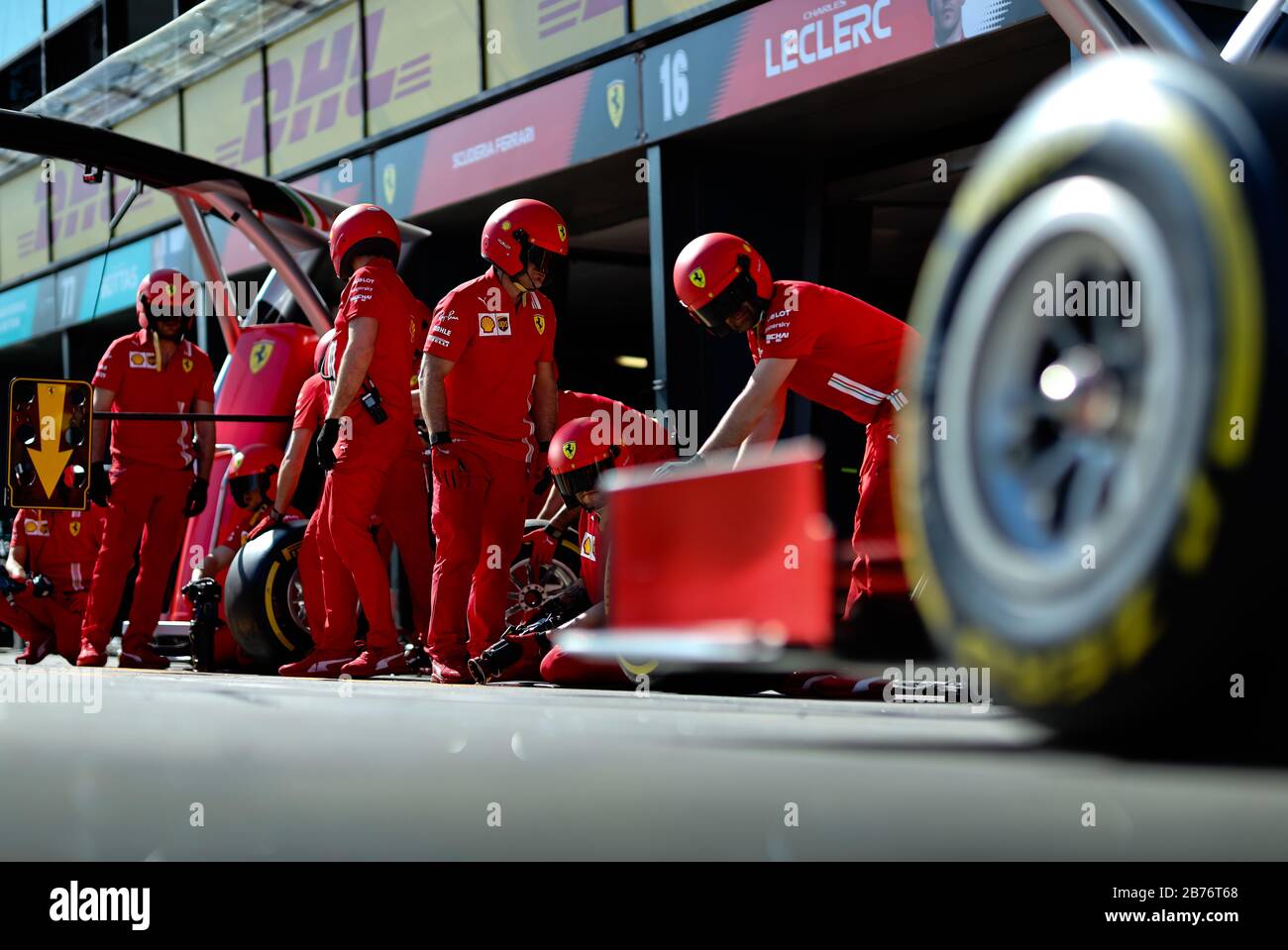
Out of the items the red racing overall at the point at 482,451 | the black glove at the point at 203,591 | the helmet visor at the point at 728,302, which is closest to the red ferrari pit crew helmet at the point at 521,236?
the red racing overall at the point at 482,451

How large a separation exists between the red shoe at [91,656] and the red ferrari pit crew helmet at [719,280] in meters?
4.16

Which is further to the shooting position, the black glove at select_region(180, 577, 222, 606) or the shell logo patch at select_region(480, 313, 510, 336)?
the black glove at select_region(180, 577, 222, 606)

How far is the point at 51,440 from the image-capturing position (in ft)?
16.8

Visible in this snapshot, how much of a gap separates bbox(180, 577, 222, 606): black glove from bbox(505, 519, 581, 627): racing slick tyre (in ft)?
5.75

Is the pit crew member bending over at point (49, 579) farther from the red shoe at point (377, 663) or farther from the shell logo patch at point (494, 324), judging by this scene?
the shell logo patch at point (494, 324)

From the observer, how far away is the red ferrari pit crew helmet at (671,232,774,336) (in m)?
4.58

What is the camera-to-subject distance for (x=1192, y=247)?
58.7 inches

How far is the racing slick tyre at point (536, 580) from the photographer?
20.6 ft

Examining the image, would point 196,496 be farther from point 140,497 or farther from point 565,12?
point 565,12

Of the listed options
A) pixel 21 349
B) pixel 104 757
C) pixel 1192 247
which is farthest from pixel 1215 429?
pixel 21 349

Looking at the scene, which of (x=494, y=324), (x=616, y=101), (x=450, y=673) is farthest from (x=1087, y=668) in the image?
(x=616, y=101)

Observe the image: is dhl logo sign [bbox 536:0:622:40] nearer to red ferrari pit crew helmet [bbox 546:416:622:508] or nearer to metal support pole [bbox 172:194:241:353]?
metal support pole [bbox 172:194:241:353]

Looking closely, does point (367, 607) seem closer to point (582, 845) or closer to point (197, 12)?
point (582, 845)

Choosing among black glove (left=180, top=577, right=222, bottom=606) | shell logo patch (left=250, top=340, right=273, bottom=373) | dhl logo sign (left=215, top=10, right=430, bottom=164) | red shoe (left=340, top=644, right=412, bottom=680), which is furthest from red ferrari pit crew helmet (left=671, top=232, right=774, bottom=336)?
dhl logo sign (left=215, top=10, right=430, bottom=164)
